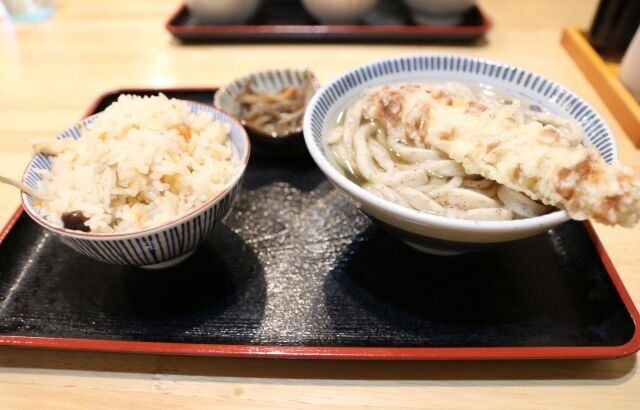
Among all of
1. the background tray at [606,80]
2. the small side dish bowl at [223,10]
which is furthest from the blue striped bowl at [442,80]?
the small side dish bowl at [223,10]

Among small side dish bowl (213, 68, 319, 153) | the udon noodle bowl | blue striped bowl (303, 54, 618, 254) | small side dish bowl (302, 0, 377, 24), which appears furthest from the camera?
small side dish bowl (302, 0, 377, 24)

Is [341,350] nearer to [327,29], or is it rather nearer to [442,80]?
[442,80]

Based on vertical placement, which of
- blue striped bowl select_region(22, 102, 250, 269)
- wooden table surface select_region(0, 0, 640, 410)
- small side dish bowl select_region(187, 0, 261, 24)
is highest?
small side dish bowl select_region(187, 0, 261, 24)

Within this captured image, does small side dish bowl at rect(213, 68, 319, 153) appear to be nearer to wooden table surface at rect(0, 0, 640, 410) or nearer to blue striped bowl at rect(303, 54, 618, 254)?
blue striped bowl at rect(303, 54, 618, 254)

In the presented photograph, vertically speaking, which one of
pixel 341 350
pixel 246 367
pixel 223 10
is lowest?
pixel 246 367

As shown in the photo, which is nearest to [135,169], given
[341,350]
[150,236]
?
[150,236]

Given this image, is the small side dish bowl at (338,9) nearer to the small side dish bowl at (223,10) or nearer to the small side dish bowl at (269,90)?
the small side dish bowl at (223,10)

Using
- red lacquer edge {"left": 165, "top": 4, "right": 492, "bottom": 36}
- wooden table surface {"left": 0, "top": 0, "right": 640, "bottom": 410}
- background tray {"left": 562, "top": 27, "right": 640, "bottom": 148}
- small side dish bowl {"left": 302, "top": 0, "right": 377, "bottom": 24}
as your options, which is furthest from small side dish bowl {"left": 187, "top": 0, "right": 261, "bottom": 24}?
background tray {"left": 562, "top": 27, "right": 640, "bottom": 148}
